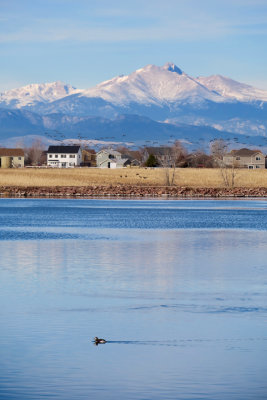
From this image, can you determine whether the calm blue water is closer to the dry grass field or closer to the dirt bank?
the dirt bank

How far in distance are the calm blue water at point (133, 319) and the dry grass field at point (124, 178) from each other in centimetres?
8372

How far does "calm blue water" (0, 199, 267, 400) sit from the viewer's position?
14.4 metres

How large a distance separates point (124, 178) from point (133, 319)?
114394 mm

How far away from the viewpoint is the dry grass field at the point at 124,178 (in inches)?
4902

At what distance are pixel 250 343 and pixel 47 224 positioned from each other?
3759 cm

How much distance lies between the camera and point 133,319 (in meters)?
19.7

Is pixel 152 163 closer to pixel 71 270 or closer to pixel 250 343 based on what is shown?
pixel 71 270

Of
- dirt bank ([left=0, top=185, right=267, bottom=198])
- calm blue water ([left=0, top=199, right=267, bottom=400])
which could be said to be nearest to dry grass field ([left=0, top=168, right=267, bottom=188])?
dirt bank ([left=0, top=185, right=267, bottom=198])

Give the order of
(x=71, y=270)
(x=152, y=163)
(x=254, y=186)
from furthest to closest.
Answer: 1. (x=152, y=163)
2. (x=254, y=186)
3. (x=71, y=270)

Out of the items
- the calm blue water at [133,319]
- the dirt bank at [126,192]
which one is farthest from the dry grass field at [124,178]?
the calm blue water at [133,319]

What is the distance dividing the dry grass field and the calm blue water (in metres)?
83.7

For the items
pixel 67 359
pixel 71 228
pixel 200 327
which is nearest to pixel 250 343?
pixel 200 327

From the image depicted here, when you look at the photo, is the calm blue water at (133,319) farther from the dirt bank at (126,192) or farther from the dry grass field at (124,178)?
the dry grass field at (124,178)

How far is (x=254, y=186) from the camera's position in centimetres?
12450
